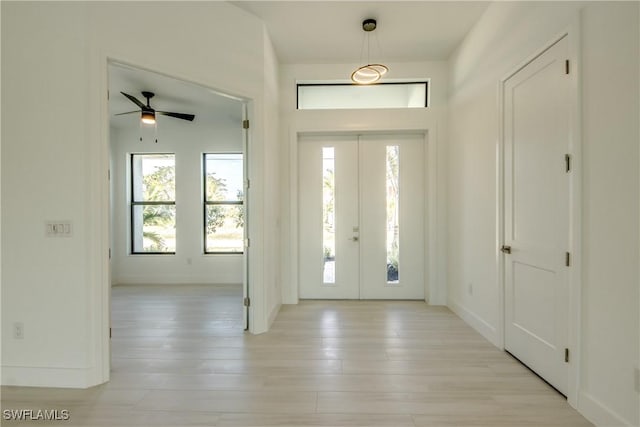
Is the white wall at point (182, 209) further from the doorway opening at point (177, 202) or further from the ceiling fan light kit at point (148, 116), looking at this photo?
the ceiling fan light kit at point (148, 116)

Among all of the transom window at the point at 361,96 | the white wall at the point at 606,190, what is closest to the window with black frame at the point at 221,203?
the transom window at the point at 361,96

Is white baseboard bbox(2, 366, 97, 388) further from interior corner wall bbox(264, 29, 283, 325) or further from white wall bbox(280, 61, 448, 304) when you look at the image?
white wall bbox(280, 61, 448, 304)

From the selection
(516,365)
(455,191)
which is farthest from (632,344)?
(455,191)

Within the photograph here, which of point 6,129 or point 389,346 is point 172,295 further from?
point 389,346

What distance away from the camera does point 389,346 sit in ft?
8.84

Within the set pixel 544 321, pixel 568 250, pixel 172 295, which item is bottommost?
pixel 172 295

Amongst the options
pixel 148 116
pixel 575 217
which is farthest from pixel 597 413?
pixel 148 116

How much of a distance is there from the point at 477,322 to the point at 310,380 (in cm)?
191

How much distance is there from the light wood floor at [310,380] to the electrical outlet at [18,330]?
350 millimetres

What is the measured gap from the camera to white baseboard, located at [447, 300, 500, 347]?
277 cm

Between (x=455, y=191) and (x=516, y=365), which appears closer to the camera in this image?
(x=516, y=365)

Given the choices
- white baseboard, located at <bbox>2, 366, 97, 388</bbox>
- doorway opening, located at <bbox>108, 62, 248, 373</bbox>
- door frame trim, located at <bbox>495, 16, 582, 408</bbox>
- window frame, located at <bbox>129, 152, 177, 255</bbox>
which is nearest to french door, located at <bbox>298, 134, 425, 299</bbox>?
doorway opening, located at <bbox>108, 62, 248, 373</bbox>

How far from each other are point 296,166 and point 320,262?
1327mm

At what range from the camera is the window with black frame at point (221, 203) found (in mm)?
5375
